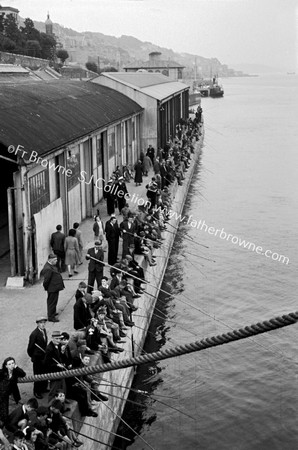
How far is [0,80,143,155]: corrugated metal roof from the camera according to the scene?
59.2 feet

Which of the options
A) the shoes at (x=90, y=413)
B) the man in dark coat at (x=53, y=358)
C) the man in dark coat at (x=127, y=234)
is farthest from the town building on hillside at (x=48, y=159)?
the shoes at (x=90, y=413)

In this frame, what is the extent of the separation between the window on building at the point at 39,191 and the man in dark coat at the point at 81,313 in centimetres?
503

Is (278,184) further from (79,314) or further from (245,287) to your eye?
(79,314)

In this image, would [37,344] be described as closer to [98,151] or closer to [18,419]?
[18,419]

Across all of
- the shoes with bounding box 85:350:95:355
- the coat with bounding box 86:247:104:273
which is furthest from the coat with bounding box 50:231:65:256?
the shoes with bounding box 85:350:95:355

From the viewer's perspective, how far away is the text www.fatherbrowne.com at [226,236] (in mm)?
27219

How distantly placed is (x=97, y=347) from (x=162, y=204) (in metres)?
12.7

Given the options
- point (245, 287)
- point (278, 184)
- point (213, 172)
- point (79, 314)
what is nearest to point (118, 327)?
point (79, 314)

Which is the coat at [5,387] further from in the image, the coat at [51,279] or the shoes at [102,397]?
the coat at [51,279]

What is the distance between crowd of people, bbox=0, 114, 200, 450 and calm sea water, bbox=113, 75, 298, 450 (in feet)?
6.15

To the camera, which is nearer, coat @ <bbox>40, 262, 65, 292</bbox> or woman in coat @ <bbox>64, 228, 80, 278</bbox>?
coat @ <bbox>40, 262, 65, 292</bbox>

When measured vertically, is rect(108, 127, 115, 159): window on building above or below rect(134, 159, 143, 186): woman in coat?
above

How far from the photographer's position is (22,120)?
19.1 meters

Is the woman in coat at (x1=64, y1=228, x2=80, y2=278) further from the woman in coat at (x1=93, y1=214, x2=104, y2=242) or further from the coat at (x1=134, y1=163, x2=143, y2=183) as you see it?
the coat at (x1=134, y1=163, x2=143, y2=183)
